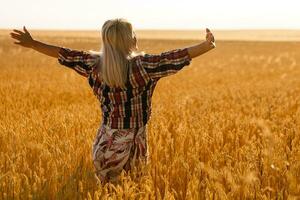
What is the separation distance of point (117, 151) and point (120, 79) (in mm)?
548

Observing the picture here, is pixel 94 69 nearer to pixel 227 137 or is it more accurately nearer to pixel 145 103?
pixel 145 103

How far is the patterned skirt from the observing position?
11.7ft

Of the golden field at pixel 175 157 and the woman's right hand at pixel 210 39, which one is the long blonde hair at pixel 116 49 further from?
the golden field at pixel 175 157

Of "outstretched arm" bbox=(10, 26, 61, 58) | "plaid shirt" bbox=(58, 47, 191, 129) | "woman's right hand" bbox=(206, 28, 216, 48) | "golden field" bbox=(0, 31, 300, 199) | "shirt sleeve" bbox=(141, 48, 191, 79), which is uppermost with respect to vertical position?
"woman's right hand" bbox=(206, 28, 216, 48)

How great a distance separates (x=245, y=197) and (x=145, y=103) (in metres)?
1.05

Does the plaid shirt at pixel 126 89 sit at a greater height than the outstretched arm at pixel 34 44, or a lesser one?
lesser

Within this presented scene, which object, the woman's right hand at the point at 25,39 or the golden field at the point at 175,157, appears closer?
the golden field at the point at 175,157

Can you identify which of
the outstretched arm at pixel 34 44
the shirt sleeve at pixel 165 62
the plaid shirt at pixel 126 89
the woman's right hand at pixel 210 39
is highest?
the woman's right hand at pixel 210 39

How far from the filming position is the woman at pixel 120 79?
3.26m

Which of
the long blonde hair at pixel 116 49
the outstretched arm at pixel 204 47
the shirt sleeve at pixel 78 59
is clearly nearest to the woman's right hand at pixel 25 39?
the shirt sleeve at pixel 78 59

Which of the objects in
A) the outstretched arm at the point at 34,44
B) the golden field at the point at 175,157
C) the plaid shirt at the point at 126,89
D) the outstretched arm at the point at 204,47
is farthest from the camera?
the outstretched arm at the point at 34,44

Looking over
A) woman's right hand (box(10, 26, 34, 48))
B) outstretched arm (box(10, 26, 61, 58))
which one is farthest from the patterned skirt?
woman's right hand (box(10, 26, 34, 48))

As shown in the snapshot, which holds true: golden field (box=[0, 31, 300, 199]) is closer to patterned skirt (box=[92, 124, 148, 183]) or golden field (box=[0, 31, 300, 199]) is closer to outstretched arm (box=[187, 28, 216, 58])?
patterned skirt (box=[92, 124, 148, 183])

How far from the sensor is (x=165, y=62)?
10.8 feet
